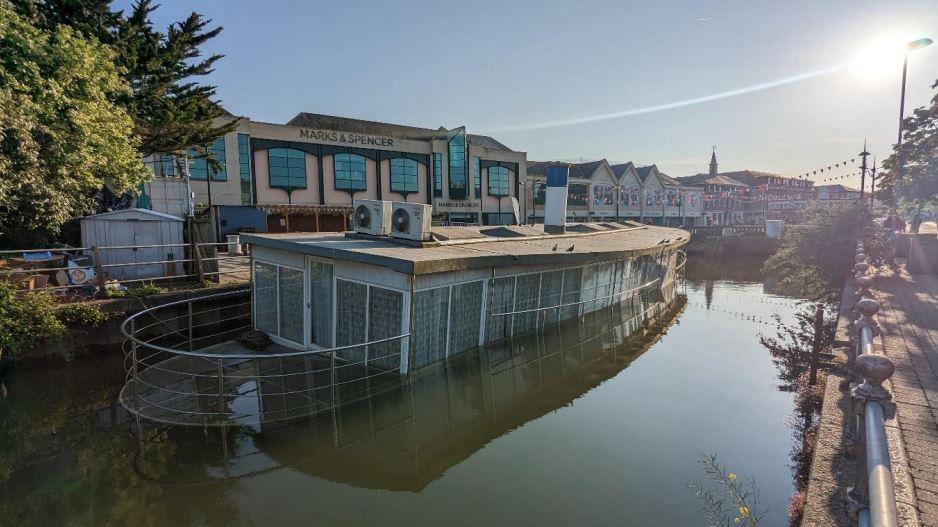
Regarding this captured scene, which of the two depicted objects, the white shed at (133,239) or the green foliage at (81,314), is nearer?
the green foliage at (81,314)

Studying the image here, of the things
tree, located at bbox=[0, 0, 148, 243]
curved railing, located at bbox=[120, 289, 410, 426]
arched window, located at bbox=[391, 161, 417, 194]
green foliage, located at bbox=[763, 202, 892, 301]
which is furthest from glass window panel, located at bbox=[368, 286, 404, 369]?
arched window, located at bbox=[391, 161, 417, 194]

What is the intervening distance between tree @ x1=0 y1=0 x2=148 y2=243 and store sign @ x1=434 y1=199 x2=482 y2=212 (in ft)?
89.1

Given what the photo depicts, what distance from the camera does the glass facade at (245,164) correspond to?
30.5 m

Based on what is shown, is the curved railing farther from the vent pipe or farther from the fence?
the vent pipe

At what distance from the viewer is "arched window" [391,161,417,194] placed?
37.8m

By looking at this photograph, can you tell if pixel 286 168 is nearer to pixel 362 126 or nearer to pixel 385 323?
pixel 362 126

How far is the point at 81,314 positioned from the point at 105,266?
2016mm

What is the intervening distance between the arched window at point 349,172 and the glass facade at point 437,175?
6.73m

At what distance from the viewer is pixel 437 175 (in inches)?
1603

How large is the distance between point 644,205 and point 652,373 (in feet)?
192

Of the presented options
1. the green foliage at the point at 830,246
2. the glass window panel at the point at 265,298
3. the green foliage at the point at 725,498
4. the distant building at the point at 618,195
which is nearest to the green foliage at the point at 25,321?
the glass window panel at the point at 265,298

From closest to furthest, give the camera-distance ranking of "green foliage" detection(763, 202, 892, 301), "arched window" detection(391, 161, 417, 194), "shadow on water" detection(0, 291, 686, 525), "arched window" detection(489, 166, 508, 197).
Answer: "shadow on water" detection(0, 291, 686, 525)
"green foliage" detection(763, 202, 892, 301)
"arched window" detection(391, 161, 417, 194)
"arched window" detection(489, 166, 508, 197)

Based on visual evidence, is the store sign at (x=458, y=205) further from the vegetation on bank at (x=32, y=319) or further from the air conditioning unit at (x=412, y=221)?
the vegetation on bank at (x=32, y=319)

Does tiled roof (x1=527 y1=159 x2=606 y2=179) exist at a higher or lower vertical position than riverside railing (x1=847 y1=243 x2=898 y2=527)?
higher
